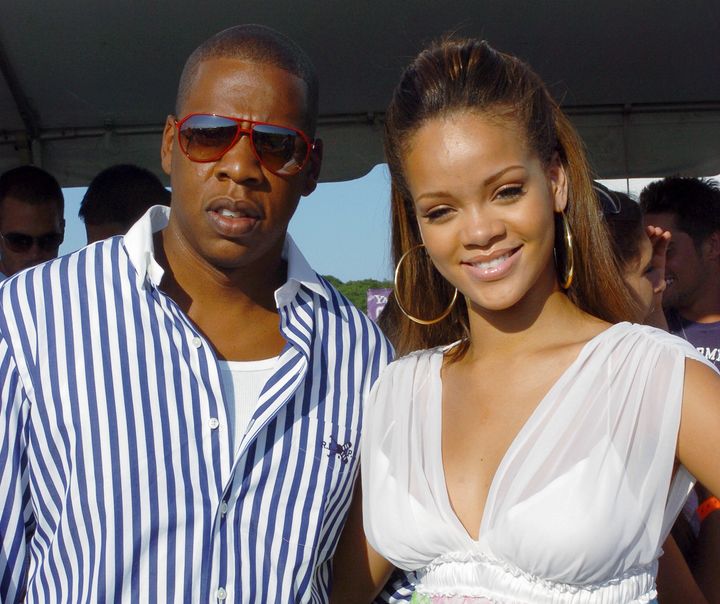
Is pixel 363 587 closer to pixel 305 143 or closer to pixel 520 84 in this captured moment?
pixel 305 143

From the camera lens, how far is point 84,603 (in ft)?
5.82

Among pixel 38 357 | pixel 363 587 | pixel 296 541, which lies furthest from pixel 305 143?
pixel 363 587

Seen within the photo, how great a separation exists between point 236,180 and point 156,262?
26 cm

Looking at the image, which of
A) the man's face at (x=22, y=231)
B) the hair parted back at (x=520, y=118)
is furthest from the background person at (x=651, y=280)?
the man's face at (x=22, y=231)

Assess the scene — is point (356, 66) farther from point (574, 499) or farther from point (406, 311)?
point (574, 499)

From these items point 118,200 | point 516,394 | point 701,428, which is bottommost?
point 701,428

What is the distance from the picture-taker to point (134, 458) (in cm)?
184

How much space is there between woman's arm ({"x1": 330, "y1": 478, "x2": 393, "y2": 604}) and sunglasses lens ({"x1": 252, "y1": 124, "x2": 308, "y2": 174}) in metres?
0.78

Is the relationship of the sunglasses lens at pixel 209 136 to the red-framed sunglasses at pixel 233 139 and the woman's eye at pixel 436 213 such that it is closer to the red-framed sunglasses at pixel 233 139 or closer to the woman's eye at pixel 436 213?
the red-framed sunglasses at pixel 233 139

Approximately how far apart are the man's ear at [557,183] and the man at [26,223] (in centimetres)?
304

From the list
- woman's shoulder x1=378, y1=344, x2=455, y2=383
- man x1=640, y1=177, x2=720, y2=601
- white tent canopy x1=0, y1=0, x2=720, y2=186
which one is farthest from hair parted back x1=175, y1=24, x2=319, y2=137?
man x1=640, y1=177, x2=720, y2=601

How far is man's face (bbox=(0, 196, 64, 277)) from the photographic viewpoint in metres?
4.35

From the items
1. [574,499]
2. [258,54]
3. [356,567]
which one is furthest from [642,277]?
[258,54]

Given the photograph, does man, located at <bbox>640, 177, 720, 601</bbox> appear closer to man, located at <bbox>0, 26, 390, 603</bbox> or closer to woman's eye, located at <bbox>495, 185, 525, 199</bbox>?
woman's eye, located at <bbox>495, 185, 525, 199</bbox>
